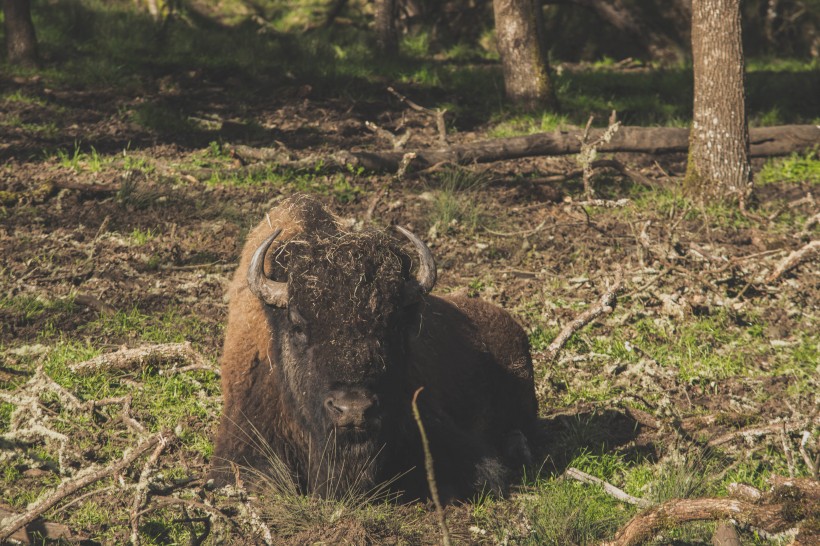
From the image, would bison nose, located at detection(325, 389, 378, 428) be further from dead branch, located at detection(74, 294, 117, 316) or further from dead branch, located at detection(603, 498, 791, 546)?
dead branch, located at detection(74, 294, 117, 316)

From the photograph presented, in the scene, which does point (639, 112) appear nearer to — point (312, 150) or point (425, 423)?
point (312, 150)

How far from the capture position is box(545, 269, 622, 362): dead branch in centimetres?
738

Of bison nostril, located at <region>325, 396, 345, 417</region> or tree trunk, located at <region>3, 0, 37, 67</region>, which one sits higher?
tree trunk, located at <region>3, 0, 37, 67</region>

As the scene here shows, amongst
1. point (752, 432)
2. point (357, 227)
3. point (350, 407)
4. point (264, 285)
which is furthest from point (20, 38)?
point (752, 432)

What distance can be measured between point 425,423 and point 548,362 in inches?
83.4

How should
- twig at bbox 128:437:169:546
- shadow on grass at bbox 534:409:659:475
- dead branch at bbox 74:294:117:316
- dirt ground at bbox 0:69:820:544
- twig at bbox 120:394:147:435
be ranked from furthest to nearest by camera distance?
dead branch at bbox 74:294:117:316
dirt ground at bbox 0:69:820:544
shadow on grass at bbox 534:409:659:475
twig at bbox 120:394:147:435
twig at bbox 128:437:169:546

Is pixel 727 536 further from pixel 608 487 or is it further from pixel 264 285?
pixel 264 285

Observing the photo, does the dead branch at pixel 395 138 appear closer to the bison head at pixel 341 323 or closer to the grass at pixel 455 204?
the grass at pixel 455 204

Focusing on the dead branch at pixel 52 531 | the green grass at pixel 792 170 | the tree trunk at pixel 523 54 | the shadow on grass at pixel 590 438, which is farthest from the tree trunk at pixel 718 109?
the dead branch at pixel 52 531

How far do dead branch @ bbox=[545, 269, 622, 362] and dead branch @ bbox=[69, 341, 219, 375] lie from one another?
2640 millimetres

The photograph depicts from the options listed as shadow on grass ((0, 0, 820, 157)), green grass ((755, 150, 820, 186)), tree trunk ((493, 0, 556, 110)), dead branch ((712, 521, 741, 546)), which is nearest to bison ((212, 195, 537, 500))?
dead branch ((712, 521, 741, 546))

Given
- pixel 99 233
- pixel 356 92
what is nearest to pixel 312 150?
pixel 356 92

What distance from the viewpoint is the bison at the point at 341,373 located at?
477cm

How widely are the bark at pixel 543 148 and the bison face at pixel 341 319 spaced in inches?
198
